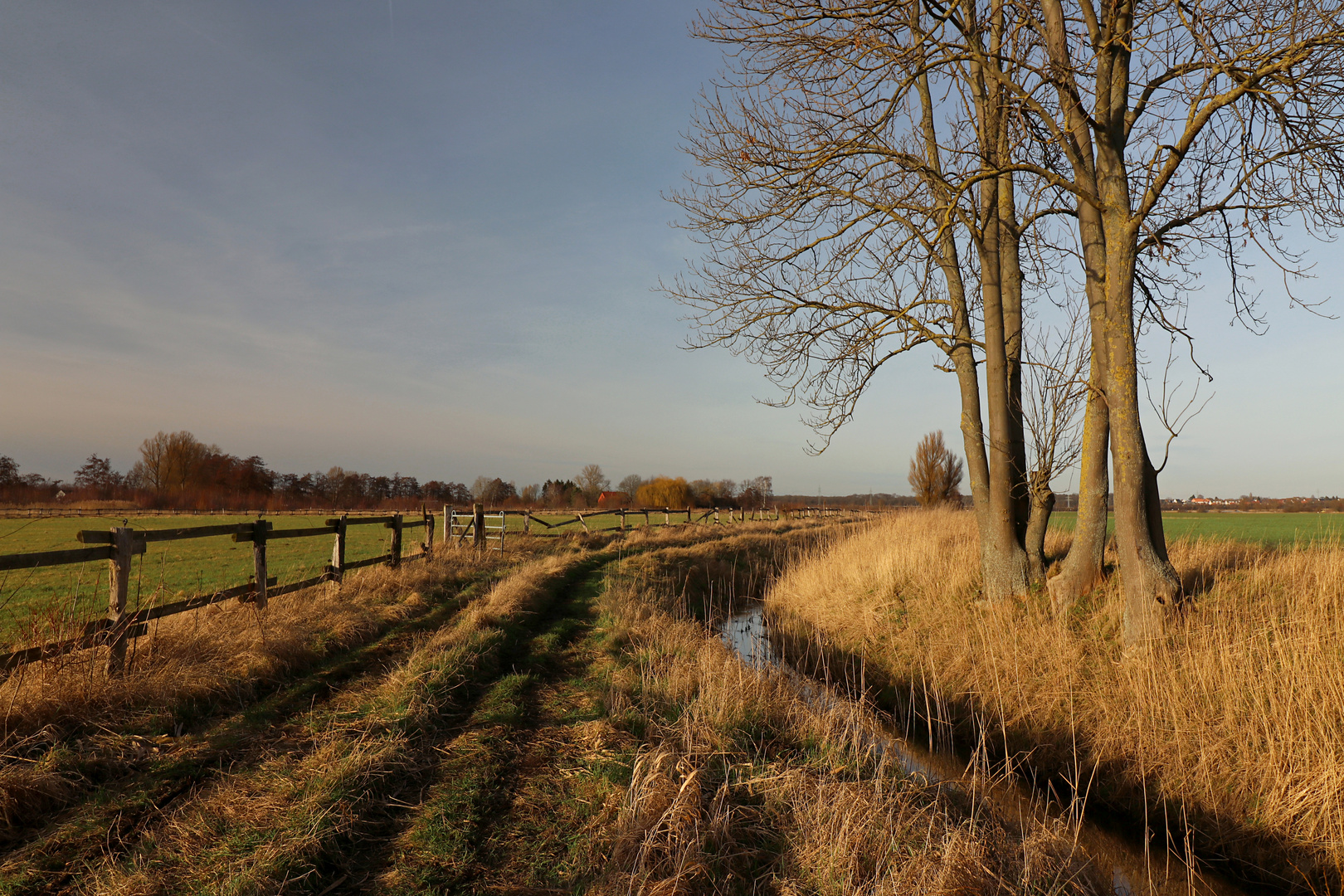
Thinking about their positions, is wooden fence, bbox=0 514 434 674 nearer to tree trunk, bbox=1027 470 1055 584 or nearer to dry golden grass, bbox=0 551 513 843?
dry golden grass, bbox=0 551 513 843

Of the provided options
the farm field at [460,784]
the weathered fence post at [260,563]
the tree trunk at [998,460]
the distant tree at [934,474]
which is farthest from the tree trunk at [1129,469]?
the distant tree at [934,474]

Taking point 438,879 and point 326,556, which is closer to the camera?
point 438,879

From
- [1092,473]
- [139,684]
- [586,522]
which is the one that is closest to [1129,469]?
[1092,473]

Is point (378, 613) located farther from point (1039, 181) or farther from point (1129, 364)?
point (1039, 181)

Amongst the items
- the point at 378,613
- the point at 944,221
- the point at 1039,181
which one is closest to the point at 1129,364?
the point at 944,221

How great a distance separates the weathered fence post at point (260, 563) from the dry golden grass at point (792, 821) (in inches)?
223

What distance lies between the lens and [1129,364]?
7004 mm

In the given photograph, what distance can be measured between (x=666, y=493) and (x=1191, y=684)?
7754 cm

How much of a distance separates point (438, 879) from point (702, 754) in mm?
2082

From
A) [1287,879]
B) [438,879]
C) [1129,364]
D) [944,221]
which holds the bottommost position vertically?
[1287,879]

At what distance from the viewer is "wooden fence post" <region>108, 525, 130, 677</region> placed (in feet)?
20.2

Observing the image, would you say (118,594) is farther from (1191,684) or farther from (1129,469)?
(1129,469)

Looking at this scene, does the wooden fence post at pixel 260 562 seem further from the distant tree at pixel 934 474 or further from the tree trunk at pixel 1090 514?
the distant tree at pixel 934 474

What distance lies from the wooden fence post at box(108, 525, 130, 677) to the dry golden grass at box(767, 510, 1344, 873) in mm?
7917
